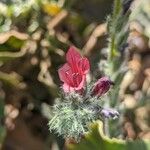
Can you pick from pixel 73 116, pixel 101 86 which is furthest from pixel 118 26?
pixel 73 116

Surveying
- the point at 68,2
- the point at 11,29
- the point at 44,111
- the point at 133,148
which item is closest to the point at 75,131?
Answer: the point at 133,148

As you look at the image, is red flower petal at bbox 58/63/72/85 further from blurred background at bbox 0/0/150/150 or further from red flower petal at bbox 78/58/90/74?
blurred background at bbox 0/0/150/150

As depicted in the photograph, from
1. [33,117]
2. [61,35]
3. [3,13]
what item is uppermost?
[3,13]

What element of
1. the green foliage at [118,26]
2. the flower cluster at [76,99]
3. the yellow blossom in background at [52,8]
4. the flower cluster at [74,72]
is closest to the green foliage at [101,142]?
the flower cluster at [76,99]

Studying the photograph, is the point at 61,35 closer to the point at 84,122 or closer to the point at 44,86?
the point at 44,86

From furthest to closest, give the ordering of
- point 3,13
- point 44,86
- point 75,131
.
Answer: point 44,86 → point 3,13 → point 75,131

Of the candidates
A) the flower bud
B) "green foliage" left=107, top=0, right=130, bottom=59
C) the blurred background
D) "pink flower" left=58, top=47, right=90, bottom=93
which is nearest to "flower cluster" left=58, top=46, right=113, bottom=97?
"pink flower" left=58, top=47, right=90, bottom=93

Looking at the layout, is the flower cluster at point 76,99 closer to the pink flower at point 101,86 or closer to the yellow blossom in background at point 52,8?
the pink flower at point 101,86

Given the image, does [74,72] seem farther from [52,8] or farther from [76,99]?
[52,8]
